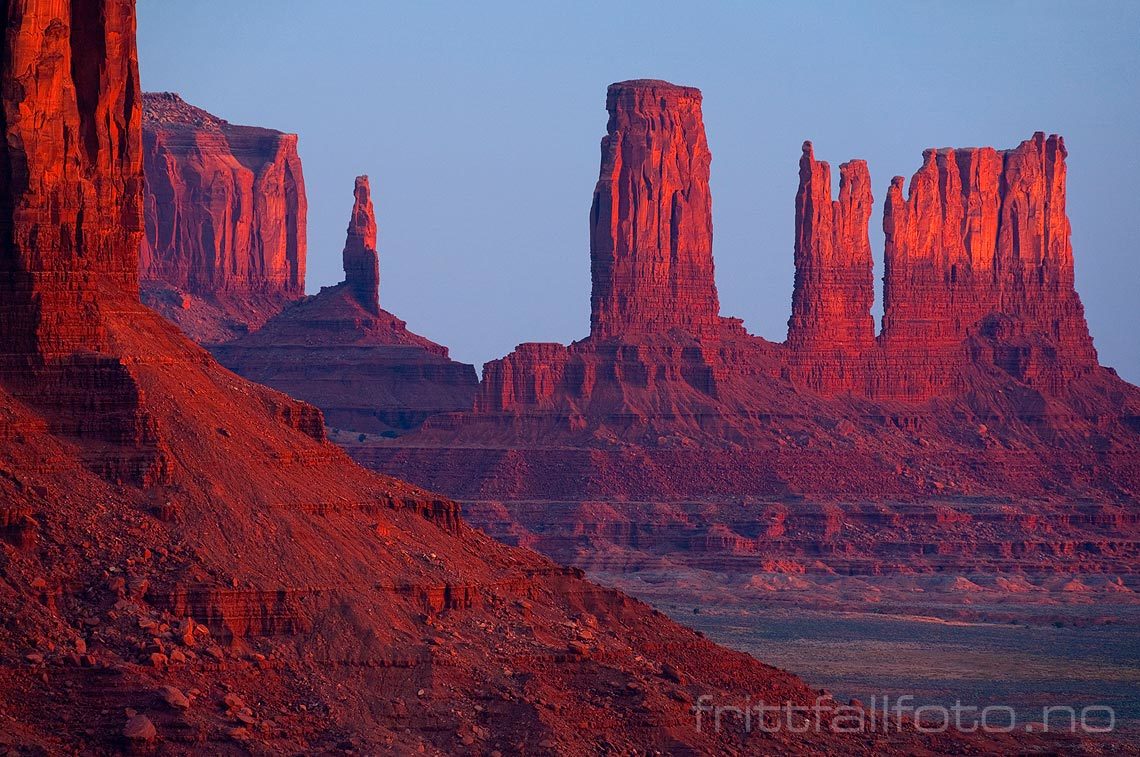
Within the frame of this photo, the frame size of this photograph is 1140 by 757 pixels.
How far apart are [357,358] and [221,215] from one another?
22.3 meters

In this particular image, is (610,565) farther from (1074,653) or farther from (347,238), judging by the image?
(347,238)

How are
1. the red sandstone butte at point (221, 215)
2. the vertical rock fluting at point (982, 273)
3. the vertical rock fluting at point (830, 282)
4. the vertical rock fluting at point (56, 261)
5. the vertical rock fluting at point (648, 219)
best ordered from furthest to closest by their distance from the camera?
the red sandstone butte at point (221, 215)
the vertical rock fluting at point (982, 273)
the vertical rock fluting at point (830, 282)
the vertical rock fluting at point (648, 219)
the vertical rock fluting at point (56, 261)

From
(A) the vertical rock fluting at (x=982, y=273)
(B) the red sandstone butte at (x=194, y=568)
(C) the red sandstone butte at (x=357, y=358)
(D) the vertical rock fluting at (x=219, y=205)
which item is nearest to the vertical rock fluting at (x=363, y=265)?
(C) the red sandstone butte at (x=357, y=358)

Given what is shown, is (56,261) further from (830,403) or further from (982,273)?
(982,273)

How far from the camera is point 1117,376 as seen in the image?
6599 inches

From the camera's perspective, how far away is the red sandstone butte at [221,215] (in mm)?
179000

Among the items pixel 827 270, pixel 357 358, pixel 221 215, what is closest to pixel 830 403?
pixel 827 270

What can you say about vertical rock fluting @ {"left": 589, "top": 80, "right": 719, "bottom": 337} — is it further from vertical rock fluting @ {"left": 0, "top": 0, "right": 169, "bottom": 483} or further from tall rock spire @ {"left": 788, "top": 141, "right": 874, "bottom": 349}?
vertical rock fluting @ {"left": 0, "top": 0, "right": 169, "bottom": 483}

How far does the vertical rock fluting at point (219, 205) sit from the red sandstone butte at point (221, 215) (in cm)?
5

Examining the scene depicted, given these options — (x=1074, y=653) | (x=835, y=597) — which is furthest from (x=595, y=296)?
(x=1074, y=653)

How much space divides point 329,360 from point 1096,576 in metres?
40.6

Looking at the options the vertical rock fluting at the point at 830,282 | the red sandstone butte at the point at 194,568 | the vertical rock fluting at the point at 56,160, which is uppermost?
the vertical rock fluting at the point at 830,282

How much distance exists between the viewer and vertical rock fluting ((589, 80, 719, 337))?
153 meters

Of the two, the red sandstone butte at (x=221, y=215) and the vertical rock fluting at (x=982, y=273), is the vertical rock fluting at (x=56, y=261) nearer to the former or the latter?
the vertical rock fluting at (x=982, y=273)
